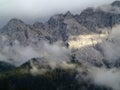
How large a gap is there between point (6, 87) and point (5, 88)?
85cm

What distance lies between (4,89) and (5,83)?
328cm

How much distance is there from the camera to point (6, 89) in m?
163

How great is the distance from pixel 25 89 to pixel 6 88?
712 cm

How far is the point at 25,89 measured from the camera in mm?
165625

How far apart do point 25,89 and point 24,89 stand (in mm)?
601

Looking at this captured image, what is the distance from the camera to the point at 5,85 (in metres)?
164

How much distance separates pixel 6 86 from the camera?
164250 mm

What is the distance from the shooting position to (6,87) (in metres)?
164

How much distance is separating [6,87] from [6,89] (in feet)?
3.01

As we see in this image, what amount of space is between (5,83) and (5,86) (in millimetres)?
2002

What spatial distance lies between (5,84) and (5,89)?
2.98 meters

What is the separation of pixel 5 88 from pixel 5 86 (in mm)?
1191

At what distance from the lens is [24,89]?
165125 millimetres

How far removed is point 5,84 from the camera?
165 meters
